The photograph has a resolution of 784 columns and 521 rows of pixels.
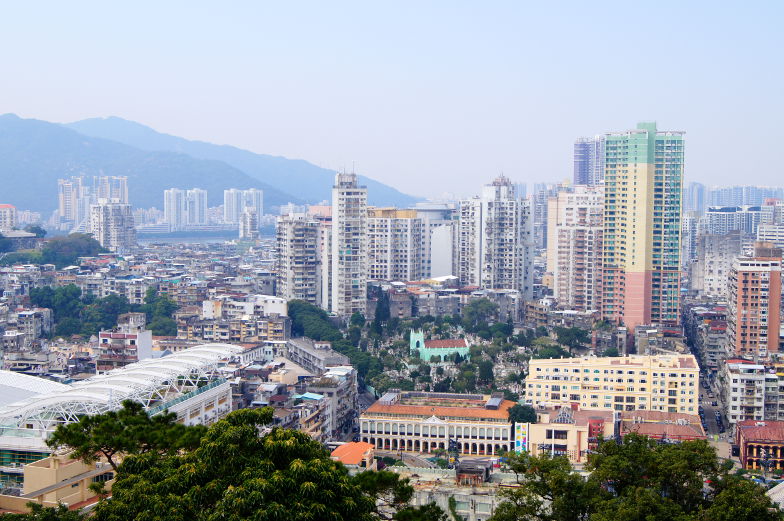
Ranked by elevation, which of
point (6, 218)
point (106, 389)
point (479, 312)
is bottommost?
point (479, 312)

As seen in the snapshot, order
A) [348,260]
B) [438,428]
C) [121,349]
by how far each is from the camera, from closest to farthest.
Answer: [438,428], [121,349], [348,260]

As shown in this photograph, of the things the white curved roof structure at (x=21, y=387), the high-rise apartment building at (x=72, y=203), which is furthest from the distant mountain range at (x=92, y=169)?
the white curved roof structure at (x=21, y=387)

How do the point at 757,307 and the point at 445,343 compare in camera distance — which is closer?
the point at 757,307

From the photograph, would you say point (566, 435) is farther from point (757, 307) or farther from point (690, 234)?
point (690, 234)

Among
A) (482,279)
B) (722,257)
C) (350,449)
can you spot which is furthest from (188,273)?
(350,449)

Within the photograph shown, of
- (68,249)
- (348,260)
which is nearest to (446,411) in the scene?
(348,260)

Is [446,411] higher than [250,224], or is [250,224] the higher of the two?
[250,224]
